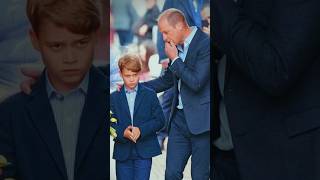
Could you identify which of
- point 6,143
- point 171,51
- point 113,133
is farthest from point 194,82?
point 6,143

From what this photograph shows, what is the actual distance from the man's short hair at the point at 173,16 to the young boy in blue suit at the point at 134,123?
7.8 inches

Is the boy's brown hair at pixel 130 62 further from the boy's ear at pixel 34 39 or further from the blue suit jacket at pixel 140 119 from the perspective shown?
the boy's ear at pixel 34 39

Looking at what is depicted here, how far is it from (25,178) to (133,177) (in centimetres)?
44

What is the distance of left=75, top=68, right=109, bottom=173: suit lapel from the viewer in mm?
1986

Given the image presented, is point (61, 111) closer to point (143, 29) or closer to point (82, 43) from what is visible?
point (82, 43)

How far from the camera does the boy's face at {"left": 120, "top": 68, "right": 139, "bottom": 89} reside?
1.97 metres

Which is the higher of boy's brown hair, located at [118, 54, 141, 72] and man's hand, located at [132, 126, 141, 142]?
boy's brown hair, located at [118, 54, 141, 72]

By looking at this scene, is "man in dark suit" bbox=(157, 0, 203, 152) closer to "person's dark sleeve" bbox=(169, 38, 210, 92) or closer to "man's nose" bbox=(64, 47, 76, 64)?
"person's dark sleeve" bbox=(169, 38, 210, 92)

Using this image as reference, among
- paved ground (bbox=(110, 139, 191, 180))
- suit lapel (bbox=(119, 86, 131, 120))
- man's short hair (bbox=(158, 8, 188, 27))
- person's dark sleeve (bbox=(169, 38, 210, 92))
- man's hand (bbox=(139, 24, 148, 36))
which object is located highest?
man's short hair (bbox=(158, 8, 188, 27))

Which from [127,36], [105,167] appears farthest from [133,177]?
[127,36]
